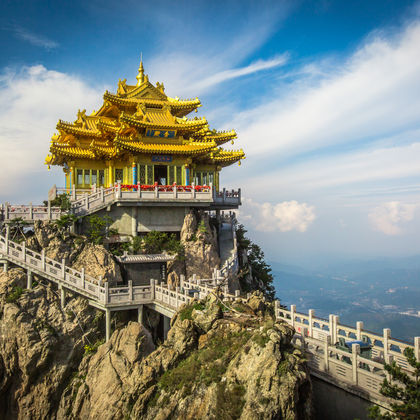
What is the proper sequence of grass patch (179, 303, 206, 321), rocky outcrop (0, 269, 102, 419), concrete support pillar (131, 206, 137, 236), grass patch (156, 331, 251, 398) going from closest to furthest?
1. grass patch (156, 331, 251, 398)
2. grass patch (179, 303, 206, 321)
3. rocky outcrop (0, 269, 102, 419)
4. concrete support pillar (131, 206, 137, 236)

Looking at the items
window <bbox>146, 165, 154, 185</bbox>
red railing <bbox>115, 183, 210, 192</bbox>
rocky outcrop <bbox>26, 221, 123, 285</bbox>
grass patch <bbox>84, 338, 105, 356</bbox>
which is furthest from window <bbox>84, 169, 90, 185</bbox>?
grass patch <bbox>84, 338, 105, 356</bbox>

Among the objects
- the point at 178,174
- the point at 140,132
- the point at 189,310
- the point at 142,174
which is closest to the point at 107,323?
the point at 189,310

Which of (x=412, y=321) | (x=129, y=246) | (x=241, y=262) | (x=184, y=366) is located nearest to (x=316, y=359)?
(x=184, y=366)

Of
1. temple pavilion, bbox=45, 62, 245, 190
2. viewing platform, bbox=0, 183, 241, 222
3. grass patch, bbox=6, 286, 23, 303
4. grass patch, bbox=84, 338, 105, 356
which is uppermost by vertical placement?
temple pavilion, bbox=45, 62, 245, 190

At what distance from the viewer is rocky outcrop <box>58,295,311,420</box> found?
1227 centimetres

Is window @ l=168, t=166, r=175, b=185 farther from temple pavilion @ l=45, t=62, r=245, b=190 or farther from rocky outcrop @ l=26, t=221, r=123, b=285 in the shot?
rocky outcrop @ l=26, t=221, r=123, b=285

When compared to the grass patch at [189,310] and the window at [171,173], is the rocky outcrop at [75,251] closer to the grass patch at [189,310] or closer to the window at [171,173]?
the grass patch at [189,310]

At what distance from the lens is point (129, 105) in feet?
106

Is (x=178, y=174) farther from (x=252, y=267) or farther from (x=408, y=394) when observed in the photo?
(x=408, y=394)

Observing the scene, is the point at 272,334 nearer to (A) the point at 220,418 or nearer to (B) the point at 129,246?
(A) the point at 220,418

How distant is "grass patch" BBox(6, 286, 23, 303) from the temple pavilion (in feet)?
31.5

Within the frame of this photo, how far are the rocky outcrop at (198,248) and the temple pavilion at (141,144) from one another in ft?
12.5

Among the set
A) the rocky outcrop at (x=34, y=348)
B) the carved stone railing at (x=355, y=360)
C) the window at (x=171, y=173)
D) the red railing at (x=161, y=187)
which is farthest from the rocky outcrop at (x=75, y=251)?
the carved stone railing at (x=355, y=360)

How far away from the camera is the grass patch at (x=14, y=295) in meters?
21.2
